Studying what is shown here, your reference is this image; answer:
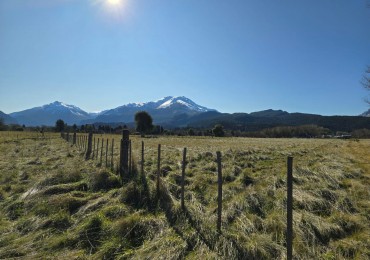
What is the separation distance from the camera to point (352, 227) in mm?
6512

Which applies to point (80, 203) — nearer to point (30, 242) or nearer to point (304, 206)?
point (30, 242)

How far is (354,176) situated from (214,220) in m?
8.32

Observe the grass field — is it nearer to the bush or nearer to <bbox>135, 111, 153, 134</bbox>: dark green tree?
the bush

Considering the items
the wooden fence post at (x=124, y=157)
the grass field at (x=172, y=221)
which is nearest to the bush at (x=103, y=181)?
the grass field at (x=172, y=221)

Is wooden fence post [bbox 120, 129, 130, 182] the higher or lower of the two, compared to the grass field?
higher

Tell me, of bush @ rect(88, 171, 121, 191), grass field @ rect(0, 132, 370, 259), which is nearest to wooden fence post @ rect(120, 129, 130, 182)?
bush @ rect(88, 171, 121, 191)

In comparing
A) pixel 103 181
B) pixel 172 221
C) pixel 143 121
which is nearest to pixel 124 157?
pixel 103 181

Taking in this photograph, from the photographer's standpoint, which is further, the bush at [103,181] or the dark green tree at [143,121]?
the dark green tree at [143,121]

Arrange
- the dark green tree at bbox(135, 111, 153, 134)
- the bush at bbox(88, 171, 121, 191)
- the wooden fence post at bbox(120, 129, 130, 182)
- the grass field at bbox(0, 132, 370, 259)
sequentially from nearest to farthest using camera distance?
the grass field at bbox(0, 132, 370, 259)
the bush at bbox(88, 171, 121, 191)
the wooden fence post at bbox(120, 129, 130, 182)
the dark green tree at bbox(135, 111, 153, 134)

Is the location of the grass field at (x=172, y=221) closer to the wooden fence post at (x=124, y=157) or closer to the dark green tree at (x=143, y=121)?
the wooden fence post at (x=124, y=157)

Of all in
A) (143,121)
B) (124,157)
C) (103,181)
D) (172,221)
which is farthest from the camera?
(143,121)

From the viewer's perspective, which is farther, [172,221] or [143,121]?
[143,121]

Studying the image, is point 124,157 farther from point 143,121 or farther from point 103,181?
point 143,121

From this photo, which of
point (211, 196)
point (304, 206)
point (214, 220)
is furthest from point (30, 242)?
point (304, 206)
